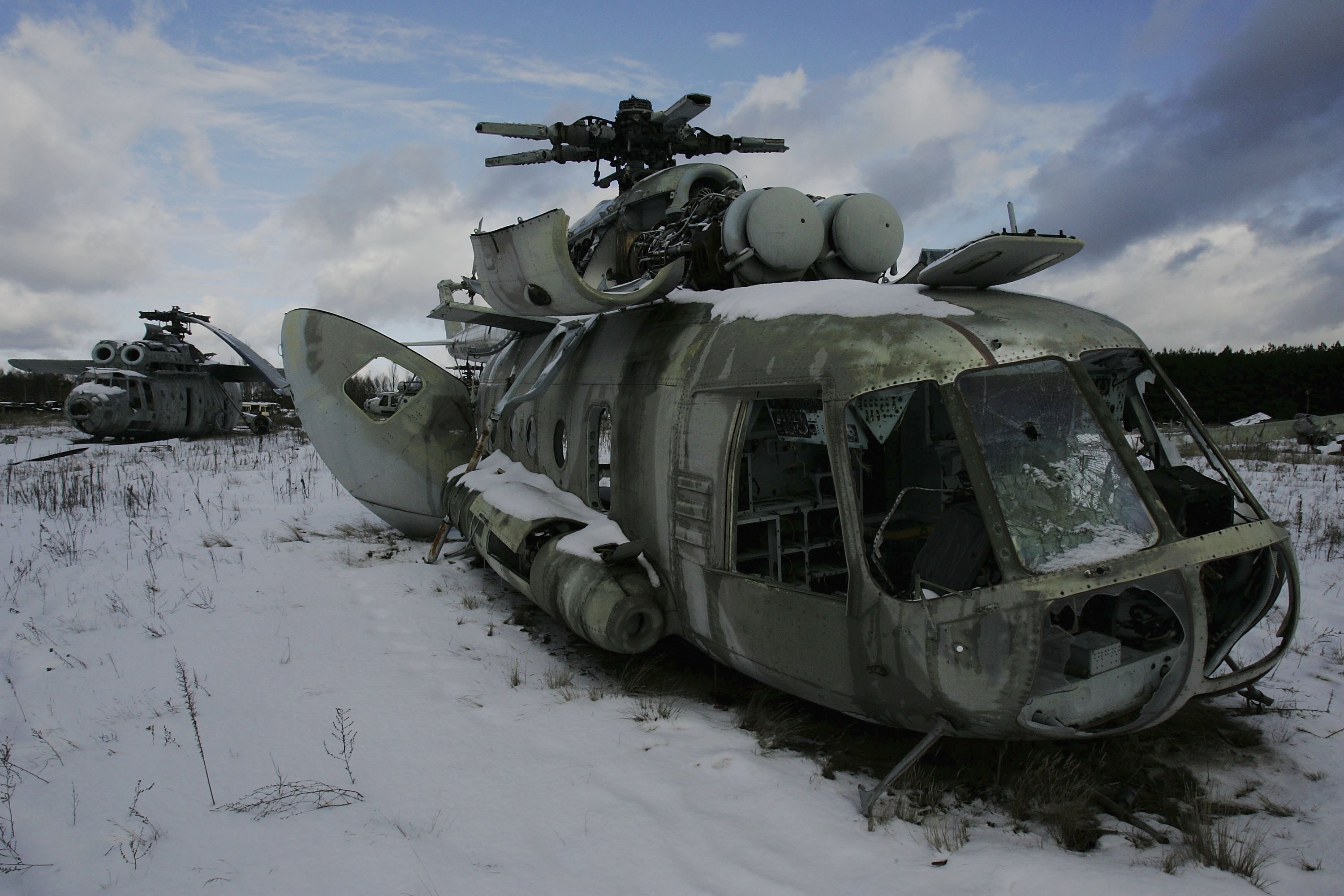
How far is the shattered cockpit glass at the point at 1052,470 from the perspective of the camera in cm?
343

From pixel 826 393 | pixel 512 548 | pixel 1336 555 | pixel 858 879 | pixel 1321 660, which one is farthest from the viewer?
pixel 1336 555

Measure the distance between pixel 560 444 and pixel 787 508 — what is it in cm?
269

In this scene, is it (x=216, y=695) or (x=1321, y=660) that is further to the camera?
(x=1321, y=660)

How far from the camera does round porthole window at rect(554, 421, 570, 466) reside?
692cm

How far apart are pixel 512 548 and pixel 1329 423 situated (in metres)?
23.5

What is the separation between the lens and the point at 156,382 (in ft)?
76.6

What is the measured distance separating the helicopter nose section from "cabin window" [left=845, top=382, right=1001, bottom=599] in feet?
77.6

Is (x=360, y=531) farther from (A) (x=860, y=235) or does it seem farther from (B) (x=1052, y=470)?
(B) (x=1052, y=470)

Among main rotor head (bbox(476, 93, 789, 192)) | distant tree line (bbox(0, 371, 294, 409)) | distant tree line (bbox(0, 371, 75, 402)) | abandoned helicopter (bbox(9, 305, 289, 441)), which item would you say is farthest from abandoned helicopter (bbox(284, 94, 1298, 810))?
distant tree line (bbox(0, 371, 75, 402))

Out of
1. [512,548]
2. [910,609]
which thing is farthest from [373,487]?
[910,609]

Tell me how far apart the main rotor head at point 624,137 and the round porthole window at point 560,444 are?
9.80ft

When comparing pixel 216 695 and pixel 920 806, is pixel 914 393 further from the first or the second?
pixel 216 695

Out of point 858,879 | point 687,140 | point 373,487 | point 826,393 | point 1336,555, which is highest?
point 687,140

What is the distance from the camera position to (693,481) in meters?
4.62
